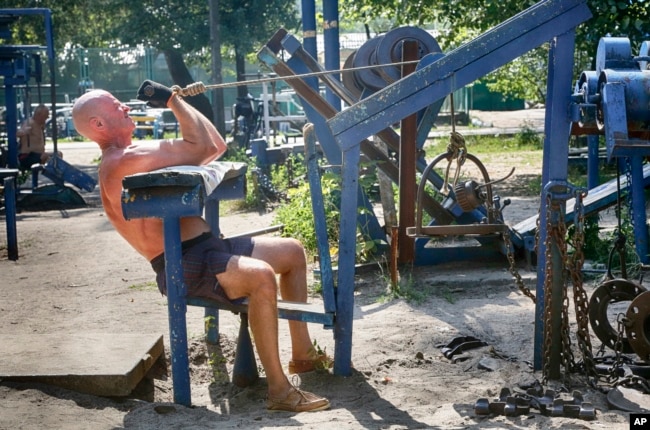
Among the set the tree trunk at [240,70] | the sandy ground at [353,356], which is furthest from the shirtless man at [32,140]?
the tree trunk at [240,70]

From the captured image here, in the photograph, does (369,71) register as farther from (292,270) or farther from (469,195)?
(292,270)

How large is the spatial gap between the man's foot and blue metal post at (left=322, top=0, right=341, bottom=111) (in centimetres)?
513

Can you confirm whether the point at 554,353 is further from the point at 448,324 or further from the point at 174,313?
the point at 174,313

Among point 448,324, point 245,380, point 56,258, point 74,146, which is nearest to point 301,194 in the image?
point 56,258

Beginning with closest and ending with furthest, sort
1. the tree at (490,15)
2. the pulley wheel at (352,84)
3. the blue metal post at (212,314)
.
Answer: the blue metal post at (212,314)
the pulley wheel at (352,84)
the tree at (490,15)

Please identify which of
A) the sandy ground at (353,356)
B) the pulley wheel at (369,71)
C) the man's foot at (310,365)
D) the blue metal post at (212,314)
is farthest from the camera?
the pulley wheel at (369,71)

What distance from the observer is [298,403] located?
4.41 meters

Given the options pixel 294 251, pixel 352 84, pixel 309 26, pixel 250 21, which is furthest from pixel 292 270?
pixel 250 21

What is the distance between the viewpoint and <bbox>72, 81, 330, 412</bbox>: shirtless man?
14.7 ft

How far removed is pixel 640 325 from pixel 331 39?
6.05m

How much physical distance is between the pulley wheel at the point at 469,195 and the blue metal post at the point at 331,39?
399 cm

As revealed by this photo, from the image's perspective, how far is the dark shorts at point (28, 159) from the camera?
16.4 meters

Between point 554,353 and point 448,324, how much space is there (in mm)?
1291

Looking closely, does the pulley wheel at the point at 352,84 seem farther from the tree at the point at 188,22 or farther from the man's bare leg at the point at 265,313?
the tree at the point at 188,22
